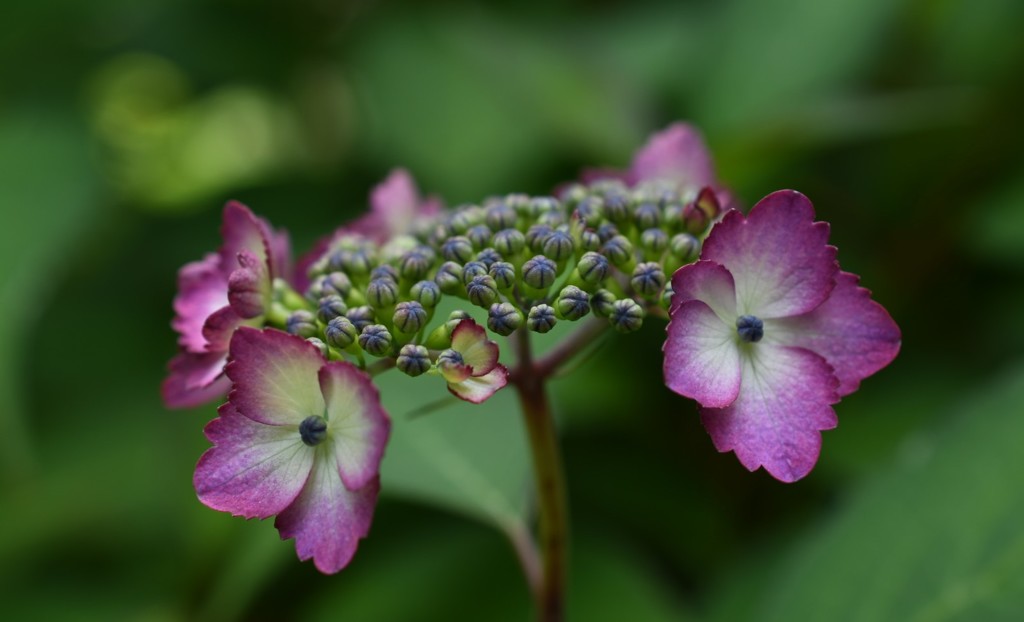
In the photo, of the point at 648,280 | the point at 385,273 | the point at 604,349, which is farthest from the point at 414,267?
the point at 604,349

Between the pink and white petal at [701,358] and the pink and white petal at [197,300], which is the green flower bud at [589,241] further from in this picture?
the pink and white petal at [197,300]

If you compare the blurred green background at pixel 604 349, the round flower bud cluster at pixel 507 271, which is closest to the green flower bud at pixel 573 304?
the round flower bud cluster at pixel 507 271

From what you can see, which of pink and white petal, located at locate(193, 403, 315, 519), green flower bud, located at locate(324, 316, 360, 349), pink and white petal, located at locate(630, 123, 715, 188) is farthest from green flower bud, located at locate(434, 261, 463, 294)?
pink and white petal, located at locate(630, 123, 715, 188)

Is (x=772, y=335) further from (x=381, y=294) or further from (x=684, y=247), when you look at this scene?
(x=381, y=294)

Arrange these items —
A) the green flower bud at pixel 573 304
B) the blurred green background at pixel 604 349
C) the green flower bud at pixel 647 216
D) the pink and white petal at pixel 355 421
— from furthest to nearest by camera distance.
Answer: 1. the blurred green background at pixel 604 349
2. the green flower bud at pixel 647 216
3. the green flower bud at pixel 573 304
4. the pink and white petal at pixel 355 421

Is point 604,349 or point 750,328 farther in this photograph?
point 604,349

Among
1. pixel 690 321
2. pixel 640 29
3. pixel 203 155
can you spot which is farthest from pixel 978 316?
pixel 203 155
